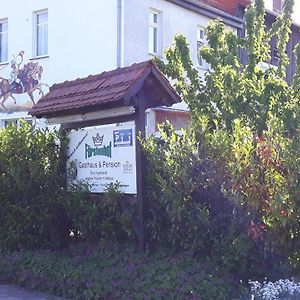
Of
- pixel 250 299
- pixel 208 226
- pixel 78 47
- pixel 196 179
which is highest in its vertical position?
pixel 78 47

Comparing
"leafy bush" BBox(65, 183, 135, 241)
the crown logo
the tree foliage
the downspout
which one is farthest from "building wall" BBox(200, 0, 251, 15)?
"leafy bush" BBox(65, 183, 135, 241)

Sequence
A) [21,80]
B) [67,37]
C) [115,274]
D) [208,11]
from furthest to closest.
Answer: [208,11]
[21,80]
[67,37]
[115,274]

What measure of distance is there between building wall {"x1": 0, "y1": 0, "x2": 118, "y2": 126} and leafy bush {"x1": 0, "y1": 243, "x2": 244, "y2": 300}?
30.6 feet

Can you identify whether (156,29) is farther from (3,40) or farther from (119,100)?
(119,100)

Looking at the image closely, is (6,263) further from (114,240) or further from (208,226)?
(208,226)

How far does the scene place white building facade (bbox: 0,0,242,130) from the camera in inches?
692

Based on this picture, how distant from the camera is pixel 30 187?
9367 mm

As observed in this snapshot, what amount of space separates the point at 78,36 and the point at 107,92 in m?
10.3

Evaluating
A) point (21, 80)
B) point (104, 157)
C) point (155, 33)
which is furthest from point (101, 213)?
point (21, 80)

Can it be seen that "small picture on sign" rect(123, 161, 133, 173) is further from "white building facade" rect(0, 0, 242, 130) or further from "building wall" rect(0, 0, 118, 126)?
"building wall" rect(0, 0, 118, 126)

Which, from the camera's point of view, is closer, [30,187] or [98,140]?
[98,140]

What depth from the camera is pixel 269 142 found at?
707 centimetres

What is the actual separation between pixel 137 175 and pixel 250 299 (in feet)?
7.76

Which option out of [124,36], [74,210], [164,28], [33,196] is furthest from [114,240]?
[164,28]
